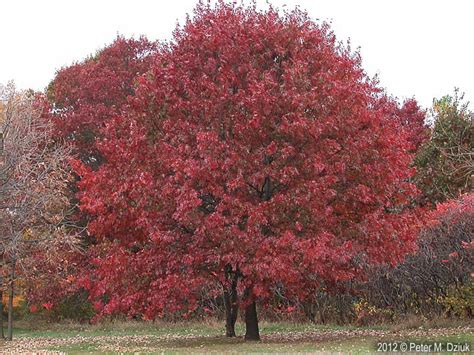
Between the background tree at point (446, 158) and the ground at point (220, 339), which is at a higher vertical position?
the background tree at point (446, 158)

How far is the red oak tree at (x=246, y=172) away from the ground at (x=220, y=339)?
1.60 metres

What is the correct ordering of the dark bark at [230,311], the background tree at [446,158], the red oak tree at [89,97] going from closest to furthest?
the dark bark at [230,311] → the background tree at [446,158] → the red oak tree at [89,97]

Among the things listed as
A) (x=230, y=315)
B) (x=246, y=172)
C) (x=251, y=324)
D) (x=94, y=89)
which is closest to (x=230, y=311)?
(x=230, y=315)

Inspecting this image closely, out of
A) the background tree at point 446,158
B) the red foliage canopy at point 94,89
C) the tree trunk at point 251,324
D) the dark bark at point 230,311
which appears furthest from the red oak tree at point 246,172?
the red foliage canopy at point 94,89

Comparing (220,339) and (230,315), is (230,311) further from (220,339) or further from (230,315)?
(220,339)

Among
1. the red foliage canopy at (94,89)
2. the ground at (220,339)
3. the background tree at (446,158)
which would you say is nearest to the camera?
the ground at (220,339)

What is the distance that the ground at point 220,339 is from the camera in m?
20.4

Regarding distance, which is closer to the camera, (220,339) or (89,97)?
(220,339)

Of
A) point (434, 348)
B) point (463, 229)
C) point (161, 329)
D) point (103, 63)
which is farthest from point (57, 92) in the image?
point (434, 348)

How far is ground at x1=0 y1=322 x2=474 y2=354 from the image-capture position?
20359mm

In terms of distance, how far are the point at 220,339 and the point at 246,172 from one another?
7.63m

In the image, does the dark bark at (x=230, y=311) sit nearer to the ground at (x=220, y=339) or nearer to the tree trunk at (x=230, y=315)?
the tree trunk at (x=230, y=315)

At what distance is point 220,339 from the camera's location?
2620 cm

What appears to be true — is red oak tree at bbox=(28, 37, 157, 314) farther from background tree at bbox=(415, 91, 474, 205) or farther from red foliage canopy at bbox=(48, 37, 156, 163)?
background tree at bbox=(415, 91, 474, 205)
